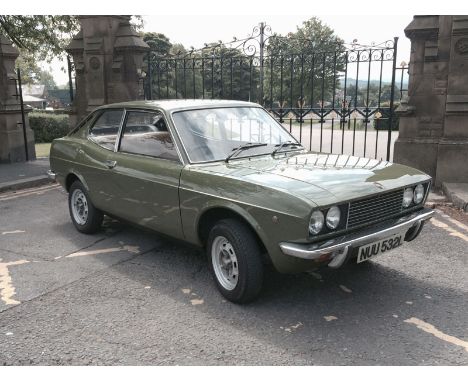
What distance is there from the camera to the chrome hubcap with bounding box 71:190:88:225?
6066 mm

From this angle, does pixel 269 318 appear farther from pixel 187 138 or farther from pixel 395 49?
pixel 395 49

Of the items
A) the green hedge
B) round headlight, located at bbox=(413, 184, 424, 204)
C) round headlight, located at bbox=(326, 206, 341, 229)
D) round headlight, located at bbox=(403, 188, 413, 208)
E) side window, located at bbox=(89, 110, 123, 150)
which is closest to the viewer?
round headlight, located at bbox=(326, 206, 341, 229)

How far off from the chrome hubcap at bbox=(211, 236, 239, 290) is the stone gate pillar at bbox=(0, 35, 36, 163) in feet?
30.9

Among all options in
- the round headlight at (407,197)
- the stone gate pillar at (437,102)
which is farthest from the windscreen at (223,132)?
the stone gate pillar at (437,102)

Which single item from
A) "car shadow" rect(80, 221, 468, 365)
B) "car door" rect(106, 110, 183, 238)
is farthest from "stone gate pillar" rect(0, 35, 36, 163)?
"car shadow" rect(80, 221, 468, 365)

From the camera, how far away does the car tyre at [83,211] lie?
232 inches

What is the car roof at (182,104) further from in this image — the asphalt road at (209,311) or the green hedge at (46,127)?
the green hedge at (46,127)

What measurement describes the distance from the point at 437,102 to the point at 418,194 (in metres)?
4.64

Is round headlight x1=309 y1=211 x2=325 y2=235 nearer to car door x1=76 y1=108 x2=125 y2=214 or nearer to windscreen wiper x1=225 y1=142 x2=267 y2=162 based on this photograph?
windscreen wiper x1=225 y1=142 x2=267 y2=162

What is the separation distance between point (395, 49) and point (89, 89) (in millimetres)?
7305

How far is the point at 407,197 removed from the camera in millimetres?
4203

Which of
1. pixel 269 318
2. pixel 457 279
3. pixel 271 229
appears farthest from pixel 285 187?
pixel 457 279

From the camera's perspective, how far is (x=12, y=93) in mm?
11695

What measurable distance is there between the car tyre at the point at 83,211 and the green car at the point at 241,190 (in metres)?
0.04
